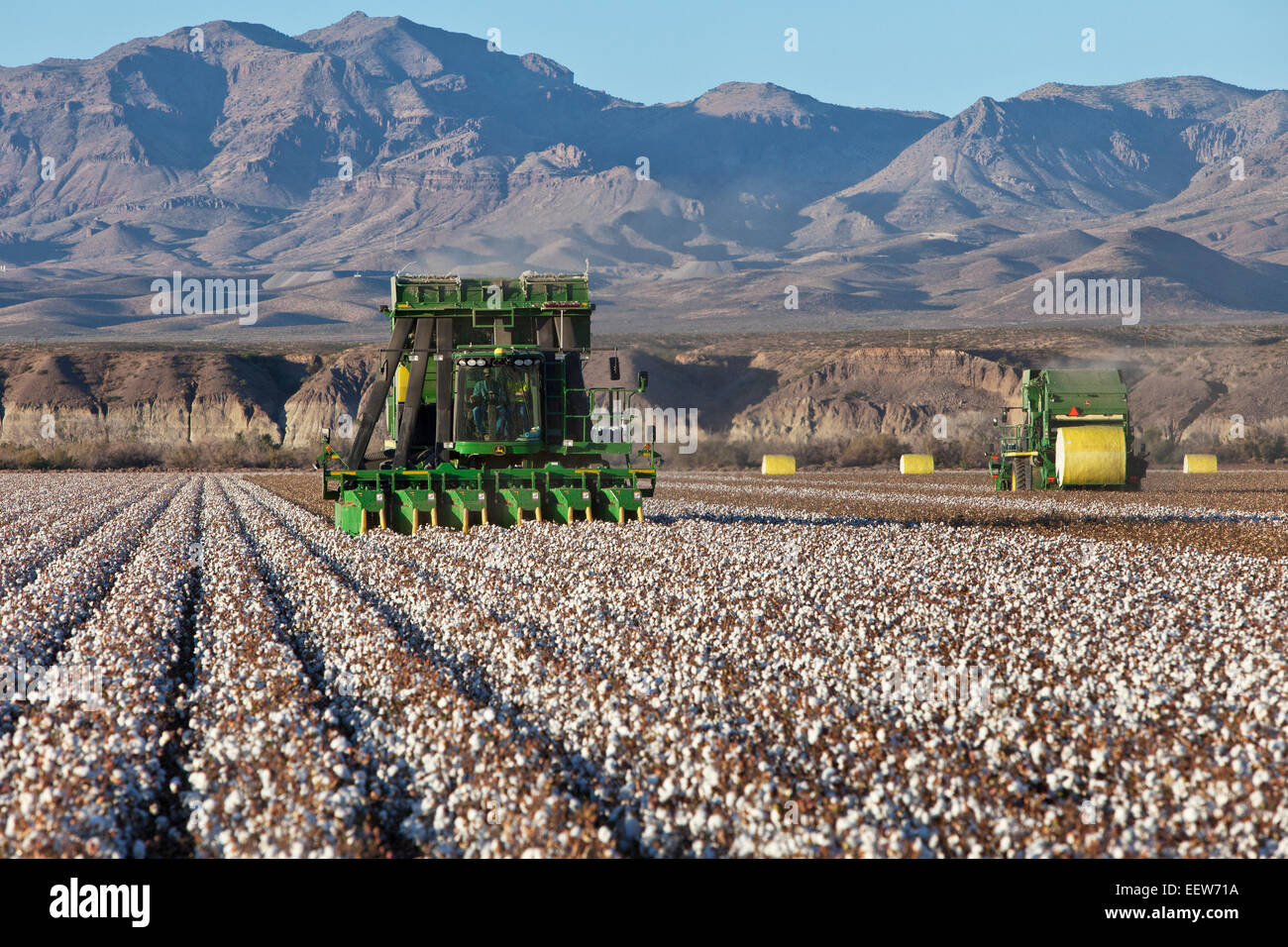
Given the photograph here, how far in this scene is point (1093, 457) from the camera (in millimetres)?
34031

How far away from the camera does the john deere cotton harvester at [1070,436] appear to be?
34156 mm

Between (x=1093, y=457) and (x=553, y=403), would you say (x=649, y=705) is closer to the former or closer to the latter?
(x=553, y=403)

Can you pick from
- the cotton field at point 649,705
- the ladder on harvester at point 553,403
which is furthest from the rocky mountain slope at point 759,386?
the cotton field at point 649,705

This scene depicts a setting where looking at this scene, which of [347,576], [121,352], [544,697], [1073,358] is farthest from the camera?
[121,352]

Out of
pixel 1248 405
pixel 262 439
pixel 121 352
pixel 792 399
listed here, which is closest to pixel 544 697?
pixel 262 439

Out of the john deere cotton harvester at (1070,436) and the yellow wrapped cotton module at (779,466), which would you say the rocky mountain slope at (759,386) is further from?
the john deere cotton harvester at (1070,436)

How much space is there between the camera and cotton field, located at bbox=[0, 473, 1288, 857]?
257 inches

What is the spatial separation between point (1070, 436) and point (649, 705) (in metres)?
28.3

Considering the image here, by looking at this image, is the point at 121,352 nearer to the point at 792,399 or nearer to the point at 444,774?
the point at 792,399

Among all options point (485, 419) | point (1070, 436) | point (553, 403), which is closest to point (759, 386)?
point (1070, 436)

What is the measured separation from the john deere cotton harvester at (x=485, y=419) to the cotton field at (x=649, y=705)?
454cm

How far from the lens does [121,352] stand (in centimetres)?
10762

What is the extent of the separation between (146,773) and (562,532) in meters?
13.0
